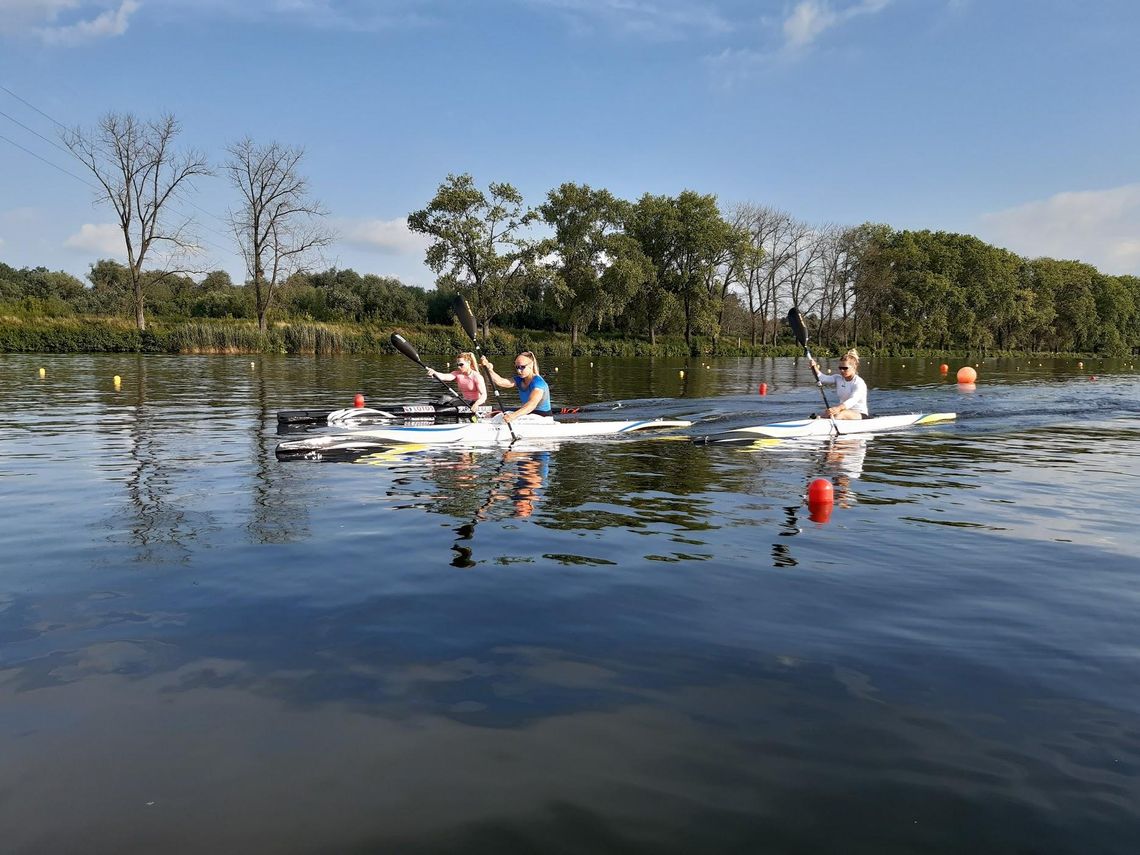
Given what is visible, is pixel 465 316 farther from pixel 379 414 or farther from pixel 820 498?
pixel 820 498

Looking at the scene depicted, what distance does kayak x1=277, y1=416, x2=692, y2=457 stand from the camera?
494 inches

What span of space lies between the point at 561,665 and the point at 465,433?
30.5 ft

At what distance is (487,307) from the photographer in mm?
59688

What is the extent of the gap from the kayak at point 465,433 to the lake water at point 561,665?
1682 millimetres

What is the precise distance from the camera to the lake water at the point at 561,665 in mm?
3371

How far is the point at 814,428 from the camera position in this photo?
15.6m

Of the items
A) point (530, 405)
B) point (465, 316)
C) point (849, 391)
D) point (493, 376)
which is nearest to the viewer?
point (530, 405)

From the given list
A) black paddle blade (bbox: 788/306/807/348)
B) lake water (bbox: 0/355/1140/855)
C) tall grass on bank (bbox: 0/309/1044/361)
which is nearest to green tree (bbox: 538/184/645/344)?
tall grass on bank (bbox: 0/309/1044/361)

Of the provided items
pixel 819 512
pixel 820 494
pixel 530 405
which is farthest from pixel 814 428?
pixel 819 512

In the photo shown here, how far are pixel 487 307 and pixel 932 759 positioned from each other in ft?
189

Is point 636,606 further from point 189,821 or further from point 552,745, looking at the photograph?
point 189,821

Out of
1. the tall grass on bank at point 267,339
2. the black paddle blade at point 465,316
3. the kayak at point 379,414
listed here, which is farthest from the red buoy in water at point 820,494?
the tall grass on bank at point 267,339

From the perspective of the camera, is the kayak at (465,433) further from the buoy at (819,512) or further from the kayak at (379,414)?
the buoy at (819,512)

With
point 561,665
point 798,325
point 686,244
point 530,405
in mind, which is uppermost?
point 686,244
